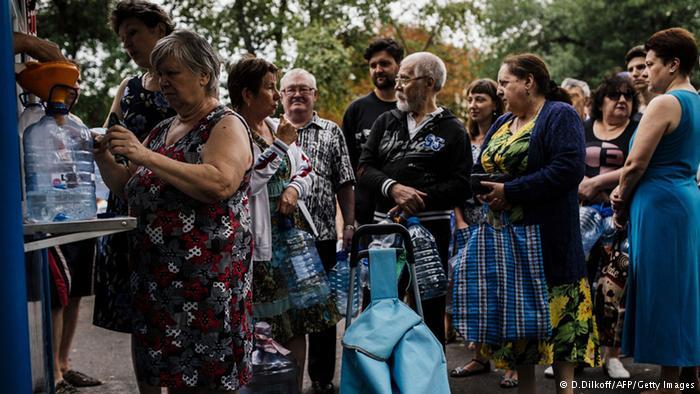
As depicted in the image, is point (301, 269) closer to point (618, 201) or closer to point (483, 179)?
point (483, 179)

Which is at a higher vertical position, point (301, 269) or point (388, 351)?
point (301, 269)

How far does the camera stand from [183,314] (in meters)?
2.94

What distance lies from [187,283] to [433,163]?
2.21 metres

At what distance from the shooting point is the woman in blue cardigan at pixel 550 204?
4164mm

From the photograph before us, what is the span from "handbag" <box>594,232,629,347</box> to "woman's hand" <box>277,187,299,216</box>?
245 cm

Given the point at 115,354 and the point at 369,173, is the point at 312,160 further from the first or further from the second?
the point at 115,354

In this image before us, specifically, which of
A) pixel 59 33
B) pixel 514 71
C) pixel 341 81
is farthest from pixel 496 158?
pixel 59 33

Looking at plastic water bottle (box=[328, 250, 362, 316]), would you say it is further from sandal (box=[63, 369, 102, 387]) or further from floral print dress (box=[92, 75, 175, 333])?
sandal (box=[63, 369, 102, 387])

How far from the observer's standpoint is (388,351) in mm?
3256

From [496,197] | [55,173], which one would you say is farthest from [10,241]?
[496,197]

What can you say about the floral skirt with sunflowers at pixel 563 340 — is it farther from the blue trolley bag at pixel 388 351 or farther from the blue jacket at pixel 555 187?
the blue trolley bag at pixel 388 351

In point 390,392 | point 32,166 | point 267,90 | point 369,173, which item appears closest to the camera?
point 32,166

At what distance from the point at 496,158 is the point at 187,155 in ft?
6.69

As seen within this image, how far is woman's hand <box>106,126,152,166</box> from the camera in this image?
2730 mm
